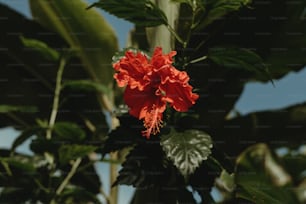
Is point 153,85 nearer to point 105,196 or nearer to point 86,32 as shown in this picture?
point 105,196

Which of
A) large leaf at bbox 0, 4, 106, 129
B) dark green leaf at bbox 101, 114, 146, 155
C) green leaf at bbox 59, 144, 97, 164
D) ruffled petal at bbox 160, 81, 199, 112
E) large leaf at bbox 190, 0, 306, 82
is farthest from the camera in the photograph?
large leaf at bbox 0, 4, 106, 129

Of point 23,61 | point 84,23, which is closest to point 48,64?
point 23,61

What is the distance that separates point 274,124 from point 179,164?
4.62ft

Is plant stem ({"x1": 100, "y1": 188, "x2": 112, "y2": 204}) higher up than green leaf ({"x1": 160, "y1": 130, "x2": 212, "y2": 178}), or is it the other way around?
green leaf ({"x1": 160, "y1": 130, "x2": 212, "y2": 178})

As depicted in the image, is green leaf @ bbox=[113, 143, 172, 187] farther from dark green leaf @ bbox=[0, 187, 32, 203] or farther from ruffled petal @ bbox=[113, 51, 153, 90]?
dark green leaf @ bbox=[0, 187, 32, 203]

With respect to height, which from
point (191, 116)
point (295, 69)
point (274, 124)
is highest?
point (191, 116)

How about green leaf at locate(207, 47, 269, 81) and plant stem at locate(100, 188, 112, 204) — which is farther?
plant stem at locate(100, 188, 112, 204)

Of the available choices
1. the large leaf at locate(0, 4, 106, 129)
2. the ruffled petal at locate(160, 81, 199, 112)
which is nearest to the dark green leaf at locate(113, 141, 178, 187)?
the ruffled petal at locate(160, 81, 199, 112)

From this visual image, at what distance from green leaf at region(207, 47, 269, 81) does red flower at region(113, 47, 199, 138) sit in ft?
0.32

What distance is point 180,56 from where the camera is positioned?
61 centimetres

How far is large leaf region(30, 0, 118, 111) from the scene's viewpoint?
196cm

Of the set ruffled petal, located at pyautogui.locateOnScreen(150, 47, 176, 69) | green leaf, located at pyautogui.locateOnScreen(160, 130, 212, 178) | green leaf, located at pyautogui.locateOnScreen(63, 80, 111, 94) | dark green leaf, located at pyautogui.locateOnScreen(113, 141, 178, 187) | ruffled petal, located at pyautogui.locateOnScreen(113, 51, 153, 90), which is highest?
ruffled petal, located at pyautogui.locateOnScreen(150, 47, 176, 69)

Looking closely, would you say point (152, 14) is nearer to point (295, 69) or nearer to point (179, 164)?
point (179, 164)

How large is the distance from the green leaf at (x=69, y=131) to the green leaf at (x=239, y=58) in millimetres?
542
